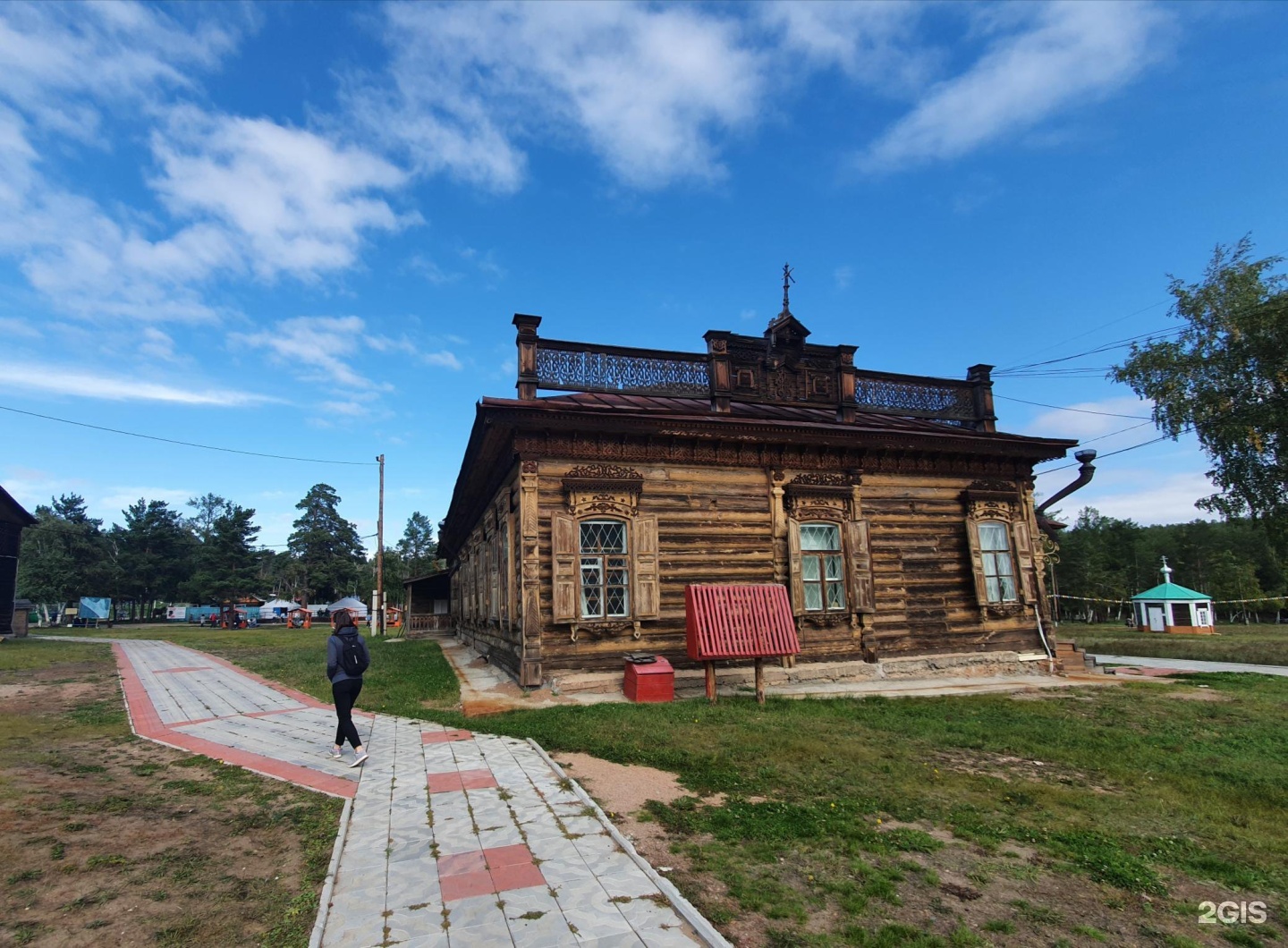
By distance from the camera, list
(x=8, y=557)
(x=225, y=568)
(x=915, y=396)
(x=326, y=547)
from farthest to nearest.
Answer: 1. (x=326, y=547)
2. (x=225, y=568)
3. (x=8, y=557)
4. (x=915, y=396)

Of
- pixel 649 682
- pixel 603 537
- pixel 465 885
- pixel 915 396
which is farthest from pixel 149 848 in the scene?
pixel 915 396

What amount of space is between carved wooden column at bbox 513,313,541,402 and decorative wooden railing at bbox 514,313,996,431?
0.02 m

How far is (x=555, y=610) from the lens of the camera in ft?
36.7

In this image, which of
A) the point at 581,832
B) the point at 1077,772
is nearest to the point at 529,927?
the point at 581,832

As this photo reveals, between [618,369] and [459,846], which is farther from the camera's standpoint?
[618,369]

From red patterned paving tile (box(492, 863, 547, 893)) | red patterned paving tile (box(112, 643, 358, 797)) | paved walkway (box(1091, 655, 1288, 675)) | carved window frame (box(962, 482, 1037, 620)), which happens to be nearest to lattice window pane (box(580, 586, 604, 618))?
red patterned paving tile (box(112, 643, 358, 797))

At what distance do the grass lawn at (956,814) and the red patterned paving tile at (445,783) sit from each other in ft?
5.05

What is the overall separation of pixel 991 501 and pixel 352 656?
13.8 meters

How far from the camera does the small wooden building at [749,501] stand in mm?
11555

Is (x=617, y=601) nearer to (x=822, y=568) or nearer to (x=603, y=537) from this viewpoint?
(x=603, y=537)

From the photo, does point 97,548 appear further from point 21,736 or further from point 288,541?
point 21,736

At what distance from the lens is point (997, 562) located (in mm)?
15273

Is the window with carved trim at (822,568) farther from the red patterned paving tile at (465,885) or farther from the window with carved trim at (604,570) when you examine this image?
the red patterned paving tile at (465,885)

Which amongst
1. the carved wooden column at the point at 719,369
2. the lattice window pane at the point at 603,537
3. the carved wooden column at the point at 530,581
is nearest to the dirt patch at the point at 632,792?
the carved wooden column at the point at 530,581
